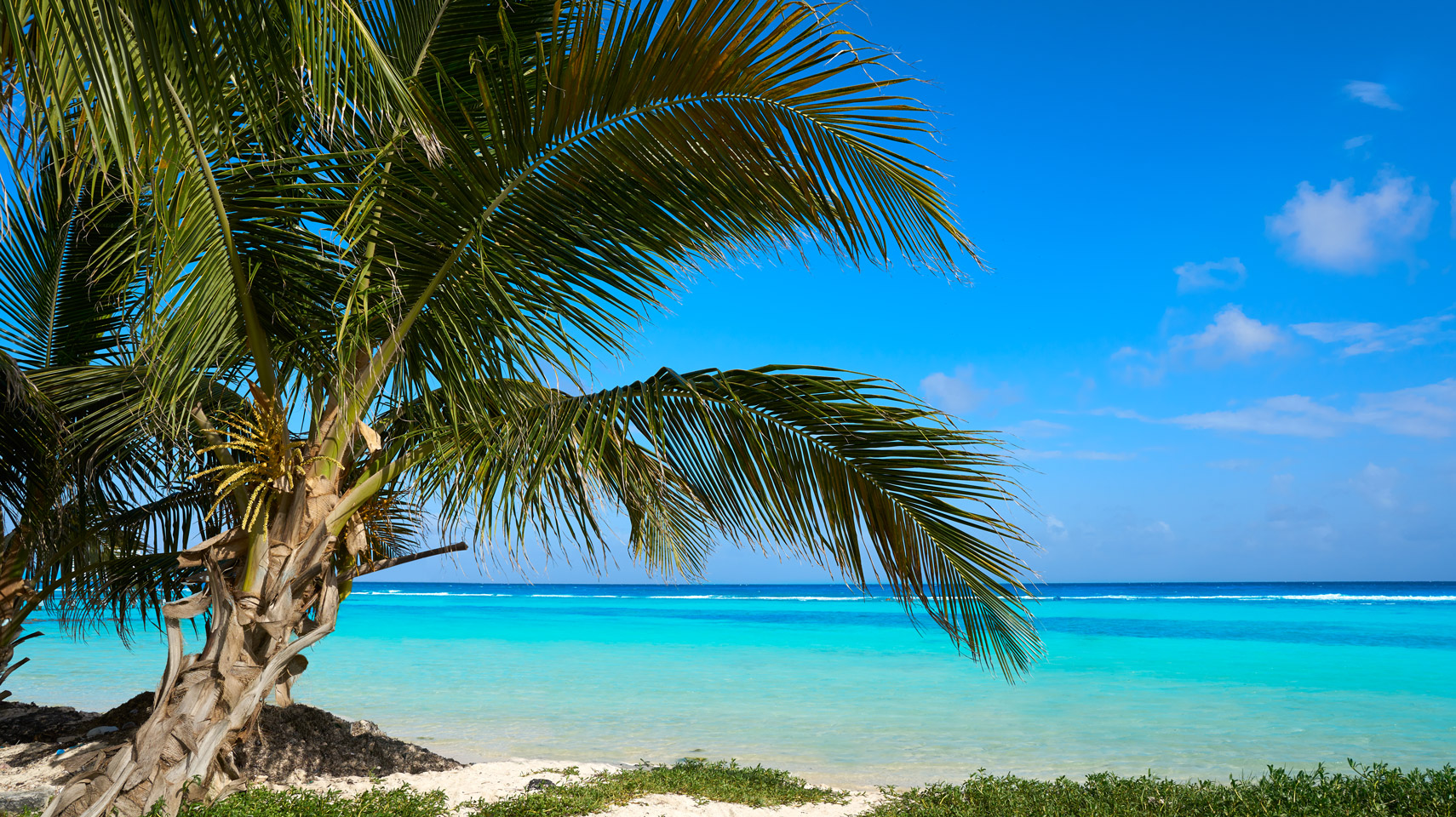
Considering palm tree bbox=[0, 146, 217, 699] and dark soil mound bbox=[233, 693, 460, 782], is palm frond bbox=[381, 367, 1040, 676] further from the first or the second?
dark soil mound bbox=[233, 693, 460, 782]

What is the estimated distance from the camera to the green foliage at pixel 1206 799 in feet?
15.7

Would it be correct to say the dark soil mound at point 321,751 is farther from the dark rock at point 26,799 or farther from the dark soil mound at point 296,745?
the dark rock at point 26,799

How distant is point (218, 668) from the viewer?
3.50 m

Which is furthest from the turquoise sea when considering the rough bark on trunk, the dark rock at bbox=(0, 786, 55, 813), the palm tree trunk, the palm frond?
the palm tree trunk

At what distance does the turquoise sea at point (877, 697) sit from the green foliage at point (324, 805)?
270cm

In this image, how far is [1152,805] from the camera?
204 inches

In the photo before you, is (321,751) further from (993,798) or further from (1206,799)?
(1206,799)

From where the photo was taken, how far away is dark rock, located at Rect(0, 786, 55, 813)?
4734 mm

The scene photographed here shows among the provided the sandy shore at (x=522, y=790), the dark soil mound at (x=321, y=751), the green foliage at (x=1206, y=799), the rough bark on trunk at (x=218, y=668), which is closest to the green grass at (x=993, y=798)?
the green foliage at (x=1206, y=799)

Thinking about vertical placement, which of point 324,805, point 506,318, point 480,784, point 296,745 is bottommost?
point 480,784

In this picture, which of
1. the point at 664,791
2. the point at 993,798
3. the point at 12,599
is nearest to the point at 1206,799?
the point at 993,798

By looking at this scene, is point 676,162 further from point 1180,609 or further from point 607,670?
point 1180,609

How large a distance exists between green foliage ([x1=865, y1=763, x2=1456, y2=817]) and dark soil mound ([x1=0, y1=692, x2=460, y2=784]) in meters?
3.65

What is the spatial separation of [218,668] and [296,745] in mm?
3315
